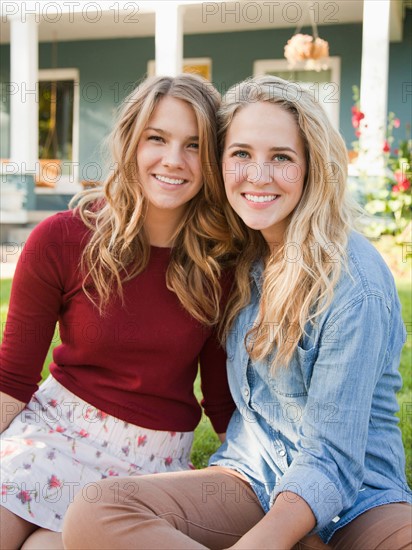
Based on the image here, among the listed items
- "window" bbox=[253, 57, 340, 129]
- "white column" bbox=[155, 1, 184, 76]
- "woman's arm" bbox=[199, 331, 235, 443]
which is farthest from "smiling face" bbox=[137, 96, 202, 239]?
"window" bbox=[253, 57, 340, 129]

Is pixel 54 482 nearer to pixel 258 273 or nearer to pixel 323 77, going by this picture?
pixel 258 273

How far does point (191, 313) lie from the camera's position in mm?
2277

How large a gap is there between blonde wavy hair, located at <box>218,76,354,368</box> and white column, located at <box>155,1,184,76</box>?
273 inches

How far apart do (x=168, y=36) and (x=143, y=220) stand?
695cm

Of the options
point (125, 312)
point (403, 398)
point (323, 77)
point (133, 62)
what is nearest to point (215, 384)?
point (125, 312)

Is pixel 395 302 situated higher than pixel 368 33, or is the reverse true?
pixel 368 33

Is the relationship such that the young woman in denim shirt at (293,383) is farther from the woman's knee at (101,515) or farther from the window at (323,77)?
the window at (323,77)

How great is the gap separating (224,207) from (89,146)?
9.30m

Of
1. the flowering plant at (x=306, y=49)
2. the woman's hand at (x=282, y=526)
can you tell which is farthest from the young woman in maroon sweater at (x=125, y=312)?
the flowering plant at (x=306, y=49)

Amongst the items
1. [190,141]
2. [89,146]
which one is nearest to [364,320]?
[190,141]

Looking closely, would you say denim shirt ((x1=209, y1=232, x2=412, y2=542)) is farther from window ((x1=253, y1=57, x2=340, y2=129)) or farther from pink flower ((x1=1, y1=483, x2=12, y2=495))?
window ((x1=253, y1=57, x2=340, y2=129))

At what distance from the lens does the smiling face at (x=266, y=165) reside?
2.05 meters

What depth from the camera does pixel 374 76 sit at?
25.6ft

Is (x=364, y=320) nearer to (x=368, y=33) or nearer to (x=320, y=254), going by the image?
(x=320, y=254)
